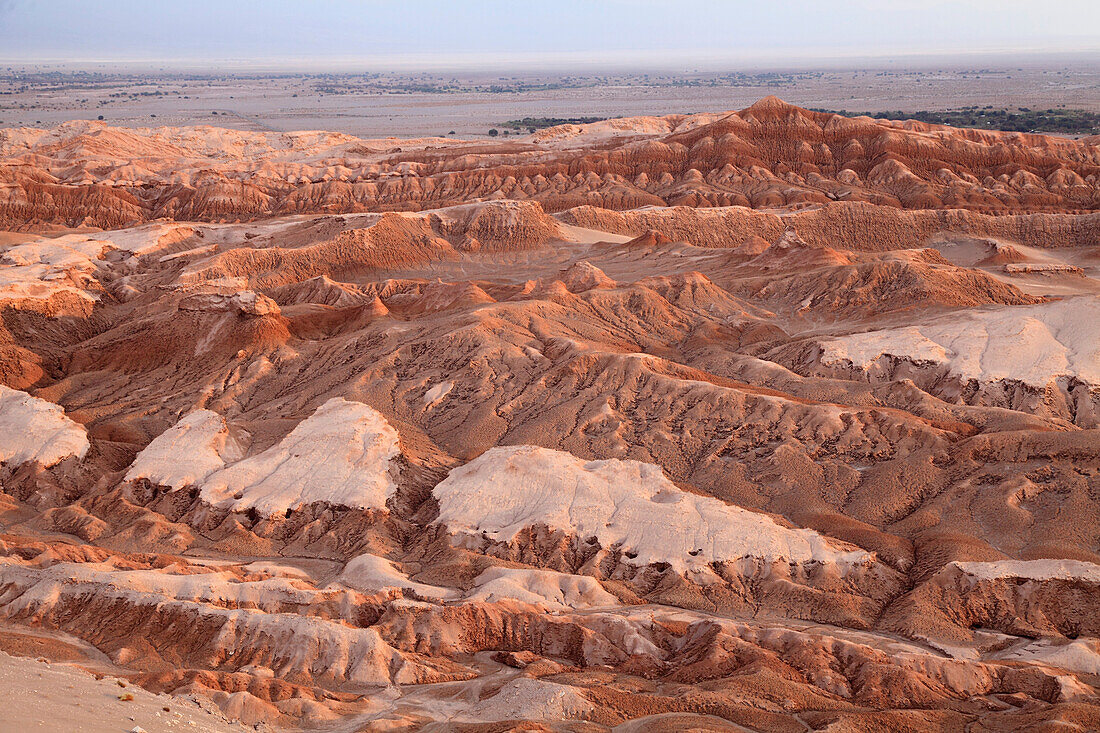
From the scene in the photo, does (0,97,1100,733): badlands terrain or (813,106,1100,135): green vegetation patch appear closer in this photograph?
(0,97,1100,733): badlands terrain

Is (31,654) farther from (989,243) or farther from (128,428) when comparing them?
(989,243)

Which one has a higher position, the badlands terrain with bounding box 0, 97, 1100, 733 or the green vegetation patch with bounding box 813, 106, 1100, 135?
the green vegetation patch with bounding box 813, 106, 1100, 135

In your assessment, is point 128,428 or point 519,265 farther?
point 519,265

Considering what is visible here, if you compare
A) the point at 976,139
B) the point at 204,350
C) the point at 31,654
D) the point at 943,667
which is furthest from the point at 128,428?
the point at 976,139

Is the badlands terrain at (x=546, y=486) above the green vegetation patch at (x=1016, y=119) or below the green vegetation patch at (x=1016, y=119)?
below

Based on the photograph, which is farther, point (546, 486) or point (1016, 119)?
point (1016, 119)

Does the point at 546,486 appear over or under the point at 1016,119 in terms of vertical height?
under

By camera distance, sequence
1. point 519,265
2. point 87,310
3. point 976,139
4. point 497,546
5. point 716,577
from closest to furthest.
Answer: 1. point 716,577
2. point 497,546
3. point 87,310
4. point 519,265
5. point 976,139

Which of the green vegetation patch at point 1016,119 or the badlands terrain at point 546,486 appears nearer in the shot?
the badlands terrain at point 546,486
